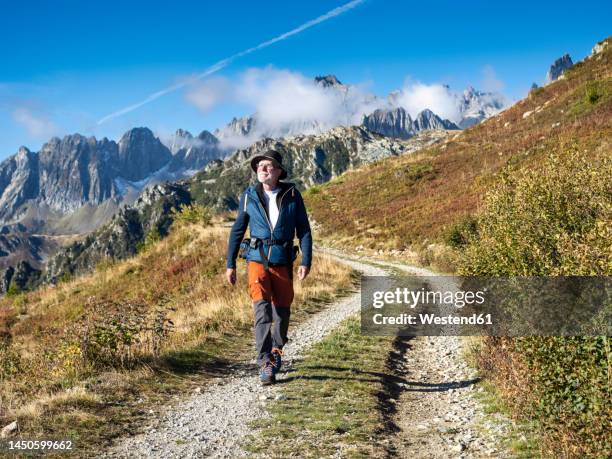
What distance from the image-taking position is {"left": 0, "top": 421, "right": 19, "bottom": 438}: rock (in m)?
5.03

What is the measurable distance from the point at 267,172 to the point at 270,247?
3.88 ft

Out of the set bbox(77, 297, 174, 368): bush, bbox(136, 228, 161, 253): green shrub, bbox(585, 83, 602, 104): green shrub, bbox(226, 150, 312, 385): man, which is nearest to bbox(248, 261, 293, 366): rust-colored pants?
bbox(226, 150, 312, 385): man

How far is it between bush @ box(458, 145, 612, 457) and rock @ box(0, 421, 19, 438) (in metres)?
5.81

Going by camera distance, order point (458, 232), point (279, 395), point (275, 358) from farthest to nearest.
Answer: point (458, 232)
point (275, 358)
point (279, 395)

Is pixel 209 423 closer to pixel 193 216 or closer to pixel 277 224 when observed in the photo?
pixel 277 224

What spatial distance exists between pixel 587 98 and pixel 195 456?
46.5 meters

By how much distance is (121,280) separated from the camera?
81.9 ft

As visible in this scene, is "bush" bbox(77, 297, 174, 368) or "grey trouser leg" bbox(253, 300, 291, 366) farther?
"bush" bbox(77, 297, 174, 368)

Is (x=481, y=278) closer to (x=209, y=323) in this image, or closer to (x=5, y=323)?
(x=209, y=323)

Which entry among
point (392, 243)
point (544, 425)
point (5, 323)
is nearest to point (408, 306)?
point (544, 425)

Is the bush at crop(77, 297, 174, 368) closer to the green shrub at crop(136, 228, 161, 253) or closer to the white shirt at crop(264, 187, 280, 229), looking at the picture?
the white shirt at crop(264, 187, 280, 229)

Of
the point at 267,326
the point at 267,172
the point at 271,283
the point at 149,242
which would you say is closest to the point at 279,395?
the point at 267,326

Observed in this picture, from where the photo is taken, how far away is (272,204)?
24.2 ft

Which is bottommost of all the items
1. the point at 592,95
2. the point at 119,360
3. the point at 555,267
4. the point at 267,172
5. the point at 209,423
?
the point at 209,423
